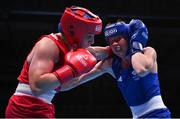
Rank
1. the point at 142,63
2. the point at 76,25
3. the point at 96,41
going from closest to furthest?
the point at 76,25
the point at 142,63
the point at 96,41

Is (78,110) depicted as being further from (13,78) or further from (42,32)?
(42,32)

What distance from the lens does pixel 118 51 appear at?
262cm

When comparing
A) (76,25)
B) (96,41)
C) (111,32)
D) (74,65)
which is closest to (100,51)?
(111,32)

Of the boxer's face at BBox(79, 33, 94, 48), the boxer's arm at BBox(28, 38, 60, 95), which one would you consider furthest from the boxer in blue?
the boxer's arm at BBox(28, 38, 60, 95)

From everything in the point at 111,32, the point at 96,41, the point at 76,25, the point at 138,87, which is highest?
the point at 76,25

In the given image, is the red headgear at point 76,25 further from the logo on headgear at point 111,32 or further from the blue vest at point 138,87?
the blue vest at point 138,87

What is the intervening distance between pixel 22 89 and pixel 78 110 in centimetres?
492

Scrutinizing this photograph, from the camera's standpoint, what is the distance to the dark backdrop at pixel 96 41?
5.22 meters

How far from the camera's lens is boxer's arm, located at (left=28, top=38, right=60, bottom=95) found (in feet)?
6.61

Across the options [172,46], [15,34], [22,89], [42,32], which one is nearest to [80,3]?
[42,32]

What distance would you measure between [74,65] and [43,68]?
6.5 inches

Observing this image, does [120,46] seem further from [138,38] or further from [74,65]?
[74,65]

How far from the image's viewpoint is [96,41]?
5.98 metres

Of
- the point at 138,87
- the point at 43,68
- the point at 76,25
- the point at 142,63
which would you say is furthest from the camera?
the point at 138,87
